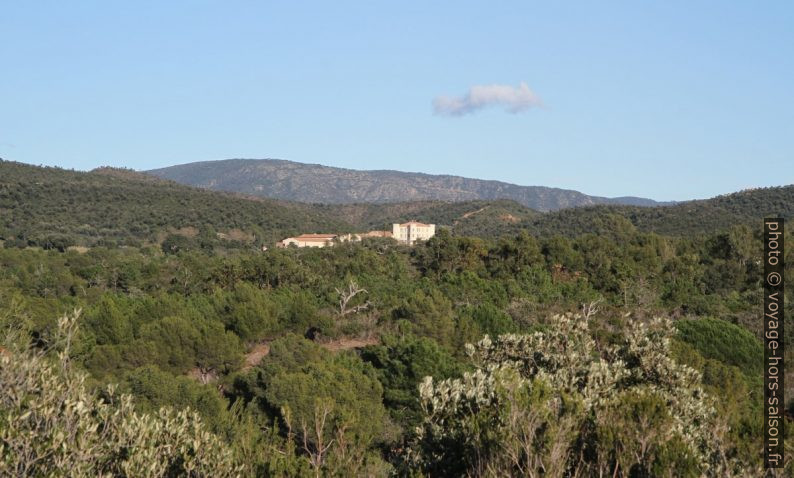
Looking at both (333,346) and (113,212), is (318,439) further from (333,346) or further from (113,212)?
(113,212)

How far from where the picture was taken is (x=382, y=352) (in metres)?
24.0

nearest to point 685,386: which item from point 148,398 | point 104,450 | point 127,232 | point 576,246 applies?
point 104,450

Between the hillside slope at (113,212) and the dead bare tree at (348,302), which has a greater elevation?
the hillside slope at (113,212)

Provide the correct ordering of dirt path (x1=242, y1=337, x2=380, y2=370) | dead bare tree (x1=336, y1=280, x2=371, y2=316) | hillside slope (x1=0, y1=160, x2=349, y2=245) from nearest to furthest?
dirt path (x1=242, y1=337, x2=380, y2=370), dead bare tree (x1=336, y1=280, x2=371, y2=316), hillside slope (x1=0, y1=160, x2=349, y2=245)

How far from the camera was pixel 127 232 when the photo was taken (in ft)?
261

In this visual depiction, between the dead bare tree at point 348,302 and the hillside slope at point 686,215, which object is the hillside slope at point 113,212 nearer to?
the hillside slope at point 686,215

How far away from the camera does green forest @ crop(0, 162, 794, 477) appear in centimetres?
841

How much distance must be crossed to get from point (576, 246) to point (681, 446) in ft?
152

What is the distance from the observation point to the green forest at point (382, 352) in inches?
331

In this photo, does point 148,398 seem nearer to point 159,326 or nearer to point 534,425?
point 159,326

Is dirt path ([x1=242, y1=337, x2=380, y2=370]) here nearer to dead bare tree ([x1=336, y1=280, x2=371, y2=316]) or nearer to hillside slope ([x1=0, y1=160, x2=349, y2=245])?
dead bare tree ([x1=336, y1=280, x2=371, y2=316])

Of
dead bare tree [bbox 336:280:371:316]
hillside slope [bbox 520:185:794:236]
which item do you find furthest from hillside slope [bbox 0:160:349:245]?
dead bare tree [bbox 336:280:371:316]

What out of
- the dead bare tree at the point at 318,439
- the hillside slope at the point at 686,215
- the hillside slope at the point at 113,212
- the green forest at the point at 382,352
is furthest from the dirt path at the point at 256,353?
the hillside slope at the point at 686,215

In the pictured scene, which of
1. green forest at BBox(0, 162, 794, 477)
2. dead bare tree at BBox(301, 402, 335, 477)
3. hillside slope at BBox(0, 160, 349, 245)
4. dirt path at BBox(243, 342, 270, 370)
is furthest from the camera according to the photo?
hillside slope at BBox(0, 160, 349, 245)
